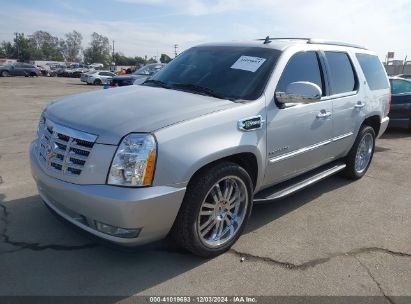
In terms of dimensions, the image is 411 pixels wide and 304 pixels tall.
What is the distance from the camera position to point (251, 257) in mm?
3426

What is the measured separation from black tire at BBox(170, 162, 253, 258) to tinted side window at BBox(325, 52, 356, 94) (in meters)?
2.08

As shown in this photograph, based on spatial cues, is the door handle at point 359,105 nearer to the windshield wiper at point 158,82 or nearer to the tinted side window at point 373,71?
the tinted side window at point 373,71

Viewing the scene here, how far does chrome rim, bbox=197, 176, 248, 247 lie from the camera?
3.30 m

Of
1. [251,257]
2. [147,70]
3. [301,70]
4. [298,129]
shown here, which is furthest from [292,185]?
[147,70]

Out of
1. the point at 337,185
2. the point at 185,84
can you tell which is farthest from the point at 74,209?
the point at 337,185

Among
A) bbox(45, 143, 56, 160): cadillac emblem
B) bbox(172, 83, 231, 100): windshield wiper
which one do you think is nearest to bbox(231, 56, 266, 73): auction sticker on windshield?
bbox(172, 83, 231, 100): windshield wiper

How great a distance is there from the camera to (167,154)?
9.21 ft

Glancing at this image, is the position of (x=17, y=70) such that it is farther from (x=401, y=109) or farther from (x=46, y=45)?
(x=46, y=45)

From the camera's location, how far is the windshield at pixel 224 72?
369cm

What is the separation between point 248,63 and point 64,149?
1998 mm

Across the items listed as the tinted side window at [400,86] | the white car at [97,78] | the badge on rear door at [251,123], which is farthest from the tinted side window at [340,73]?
the white car at [97,78]

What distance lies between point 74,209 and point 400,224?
346 centimetres

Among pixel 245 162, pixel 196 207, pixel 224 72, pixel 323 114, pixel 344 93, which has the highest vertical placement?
pixel 224 72

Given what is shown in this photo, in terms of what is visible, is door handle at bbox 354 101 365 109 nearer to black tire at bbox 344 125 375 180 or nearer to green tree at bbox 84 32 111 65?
black tire at bbox 344 125 375 180
